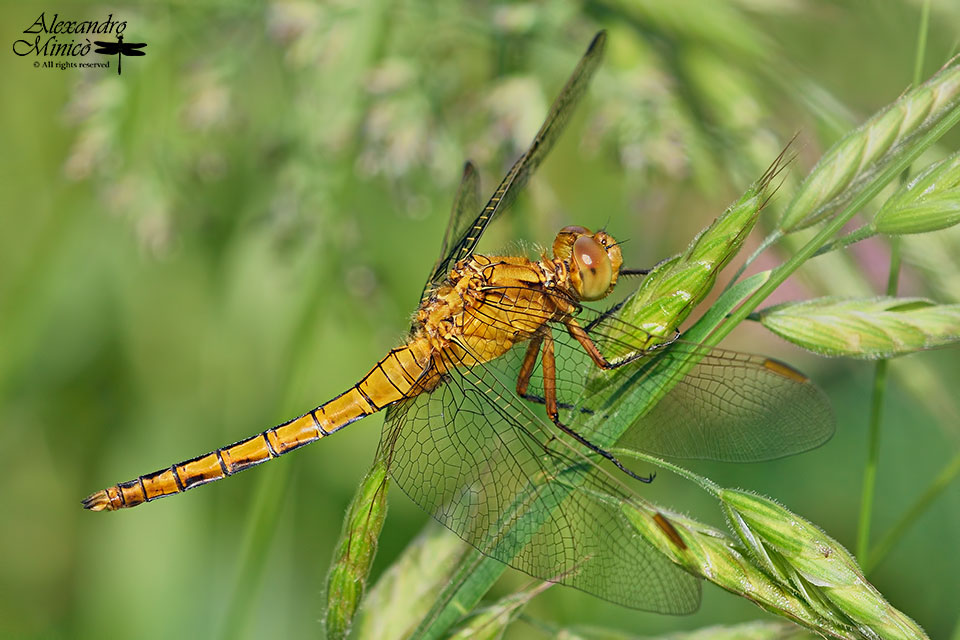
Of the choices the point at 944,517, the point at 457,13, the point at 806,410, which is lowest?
the point at 944,517

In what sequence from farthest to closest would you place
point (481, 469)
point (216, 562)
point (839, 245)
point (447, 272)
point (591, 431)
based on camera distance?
1. point (216, 562)
2. point (447, 272)
3. point (481, 469)
4. point (591, 431)
5. point (839, 245)

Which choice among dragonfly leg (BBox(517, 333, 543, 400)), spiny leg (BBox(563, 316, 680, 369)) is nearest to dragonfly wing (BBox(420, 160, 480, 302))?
dragonfly leg (BBox(517, 333, 543, 400))

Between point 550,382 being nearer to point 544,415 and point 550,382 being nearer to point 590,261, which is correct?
point 544,415

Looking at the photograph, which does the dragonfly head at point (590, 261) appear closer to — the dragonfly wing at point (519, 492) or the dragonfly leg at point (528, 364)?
the dragonfly leg at point (528, 364)

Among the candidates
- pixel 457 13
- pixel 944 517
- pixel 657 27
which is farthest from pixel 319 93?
pixel 944 517

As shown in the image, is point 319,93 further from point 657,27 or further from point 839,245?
point 839,245

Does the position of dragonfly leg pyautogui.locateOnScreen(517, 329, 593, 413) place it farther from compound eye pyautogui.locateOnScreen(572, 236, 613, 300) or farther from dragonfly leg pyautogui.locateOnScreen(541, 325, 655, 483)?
compound eye pyautogui.locateOnScreen(572, 236, 613, 300)

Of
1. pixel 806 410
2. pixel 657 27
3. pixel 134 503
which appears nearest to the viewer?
pixel 806 410

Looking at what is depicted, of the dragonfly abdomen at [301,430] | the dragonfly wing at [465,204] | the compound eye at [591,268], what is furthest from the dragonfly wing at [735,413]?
the dragonfly wing at [465,204]

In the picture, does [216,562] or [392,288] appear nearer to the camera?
[216,562]
